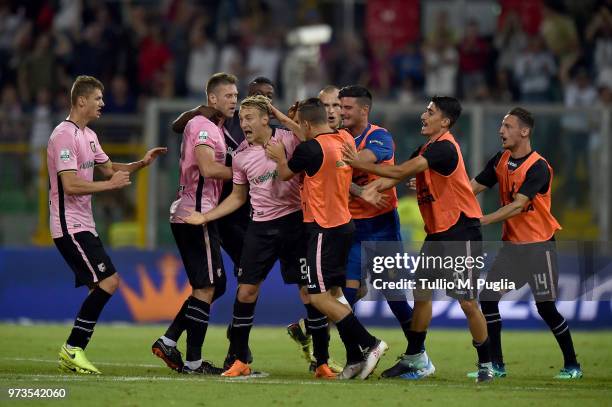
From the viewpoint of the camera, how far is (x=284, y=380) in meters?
11.2

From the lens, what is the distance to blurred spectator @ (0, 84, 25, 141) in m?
19.8

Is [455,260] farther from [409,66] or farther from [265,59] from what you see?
[265,59]

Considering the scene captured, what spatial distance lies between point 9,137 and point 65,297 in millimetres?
2987

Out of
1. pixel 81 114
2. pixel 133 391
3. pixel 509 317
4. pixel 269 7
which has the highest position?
pixel 269 7

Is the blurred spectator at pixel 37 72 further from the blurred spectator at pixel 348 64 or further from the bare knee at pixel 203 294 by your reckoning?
the bare knee at pixel 203 294

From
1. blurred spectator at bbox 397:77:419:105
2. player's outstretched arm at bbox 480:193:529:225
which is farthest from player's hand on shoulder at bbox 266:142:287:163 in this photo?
blurred spectator at bbox 397:77:419:105

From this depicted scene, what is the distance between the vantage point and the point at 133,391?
33.1ft

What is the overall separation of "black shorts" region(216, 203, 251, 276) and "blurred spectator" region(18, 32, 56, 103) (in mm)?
11281

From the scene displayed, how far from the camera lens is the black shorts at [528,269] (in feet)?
38.9

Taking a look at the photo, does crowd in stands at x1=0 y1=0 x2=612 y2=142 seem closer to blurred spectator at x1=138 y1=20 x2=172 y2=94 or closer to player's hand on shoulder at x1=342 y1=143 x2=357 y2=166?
blurred spectator at x1=138 y1=20 x2=172 y2=94

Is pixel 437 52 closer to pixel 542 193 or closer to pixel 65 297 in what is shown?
pixel 65 297

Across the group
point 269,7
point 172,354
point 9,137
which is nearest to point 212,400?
point 172,354

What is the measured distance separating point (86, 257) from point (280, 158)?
207cm

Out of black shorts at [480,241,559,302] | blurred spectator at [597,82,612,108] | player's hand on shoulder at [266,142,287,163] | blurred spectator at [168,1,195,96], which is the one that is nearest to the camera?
player's hand on shoulder at [266,142,287,163]
